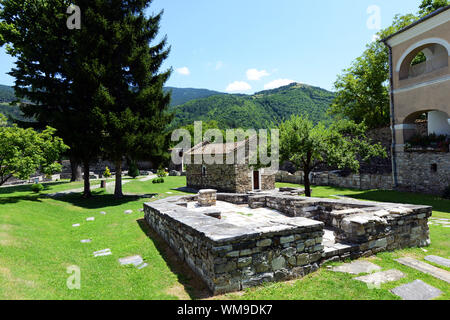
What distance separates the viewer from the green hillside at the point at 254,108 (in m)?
73.4

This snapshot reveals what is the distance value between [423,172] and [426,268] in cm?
1440

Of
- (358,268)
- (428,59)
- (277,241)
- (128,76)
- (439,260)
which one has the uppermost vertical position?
(428,59)

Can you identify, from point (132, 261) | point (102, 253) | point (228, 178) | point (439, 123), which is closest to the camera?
point (132, 261)

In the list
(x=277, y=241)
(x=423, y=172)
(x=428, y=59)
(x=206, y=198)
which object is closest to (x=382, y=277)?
(x=277, y=241)

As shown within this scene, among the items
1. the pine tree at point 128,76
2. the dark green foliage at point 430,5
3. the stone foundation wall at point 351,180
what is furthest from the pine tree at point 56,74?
the dark green foliage at point 430,5

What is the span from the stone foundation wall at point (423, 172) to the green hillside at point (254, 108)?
5120cm

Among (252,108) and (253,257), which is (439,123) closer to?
(253,257)

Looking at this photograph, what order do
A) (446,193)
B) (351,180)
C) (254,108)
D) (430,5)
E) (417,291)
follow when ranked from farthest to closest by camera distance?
(254,108), (430,5), (351,180), (446,193), (417,291)

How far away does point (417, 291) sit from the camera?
3990 mm

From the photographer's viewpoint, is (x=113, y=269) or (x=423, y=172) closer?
(x=113, y=269)

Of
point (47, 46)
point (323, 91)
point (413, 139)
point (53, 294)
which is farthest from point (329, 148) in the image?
point (323, 91)

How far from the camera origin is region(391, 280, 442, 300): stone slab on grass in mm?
3832
